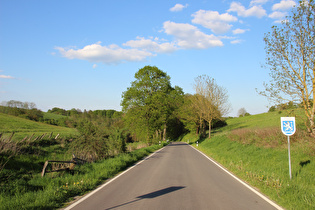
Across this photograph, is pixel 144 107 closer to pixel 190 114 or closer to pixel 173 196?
pixel 190 114

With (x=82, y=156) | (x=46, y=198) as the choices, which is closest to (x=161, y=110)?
(x=82, y=156)

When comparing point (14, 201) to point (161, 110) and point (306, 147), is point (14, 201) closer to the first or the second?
point (306, 147)

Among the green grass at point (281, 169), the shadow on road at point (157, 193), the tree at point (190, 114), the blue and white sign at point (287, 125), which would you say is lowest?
the shadow on road at point (157, 193)

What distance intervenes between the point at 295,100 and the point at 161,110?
983 inches

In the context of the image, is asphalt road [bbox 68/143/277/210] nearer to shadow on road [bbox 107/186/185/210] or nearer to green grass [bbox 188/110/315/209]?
shadow on road [bbox 107/186/185/210]

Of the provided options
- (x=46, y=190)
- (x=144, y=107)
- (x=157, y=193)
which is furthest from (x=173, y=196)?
(x=144, y=107)

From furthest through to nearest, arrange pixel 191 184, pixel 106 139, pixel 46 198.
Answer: pixel 106 139
pixel 191 184
pixel 46 198

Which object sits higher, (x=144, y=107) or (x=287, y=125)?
(x=144, y=107)

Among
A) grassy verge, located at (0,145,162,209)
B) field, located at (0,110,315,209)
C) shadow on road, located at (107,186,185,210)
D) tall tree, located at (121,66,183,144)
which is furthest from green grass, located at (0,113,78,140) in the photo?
shadow on road, located at (107,186,185,210)

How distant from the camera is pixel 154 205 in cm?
619

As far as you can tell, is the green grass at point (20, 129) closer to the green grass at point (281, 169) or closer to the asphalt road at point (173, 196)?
the green grass at point (281, 169)

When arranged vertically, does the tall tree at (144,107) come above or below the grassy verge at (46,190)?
above

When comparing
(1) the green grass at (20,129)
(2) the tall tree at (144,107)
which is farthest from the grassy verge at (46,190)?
(2) the tall tree at (144,107)

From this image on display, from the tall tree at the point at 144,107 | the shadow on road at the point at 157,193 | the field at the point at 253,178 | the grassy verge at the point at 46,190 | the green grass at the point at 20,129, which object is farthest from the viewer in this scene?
the tall tree at the point at 144,107
